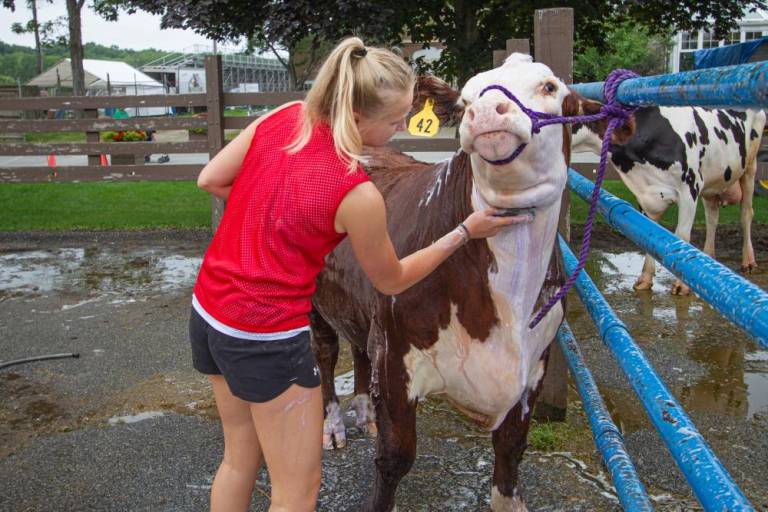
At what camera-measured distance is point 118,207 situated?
11.0 metres

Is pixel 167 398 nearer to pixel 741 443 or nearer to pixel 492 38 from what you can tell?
pixel 741 443

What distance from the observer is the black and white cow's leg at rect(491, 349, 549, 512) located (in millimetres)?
2678

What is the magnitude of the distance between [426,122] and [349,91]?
0.90 m

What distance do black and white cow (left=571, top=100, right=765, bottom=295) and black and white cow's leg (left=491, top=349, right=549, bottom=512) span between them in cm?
370

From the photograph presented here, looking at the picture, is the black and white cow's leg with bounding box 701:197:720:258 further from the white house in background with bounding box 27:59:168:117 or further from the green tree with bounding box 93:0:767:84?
the white house in background with bounding box 27:59:168:117

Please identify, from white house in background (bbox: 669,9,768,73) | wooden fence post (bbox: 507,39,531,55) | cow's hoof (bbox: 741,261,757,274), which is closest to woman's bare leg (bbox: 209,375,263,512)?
wooden fence post (bbox: 507,39,531,55)

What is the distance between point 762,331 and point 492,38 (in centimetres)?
848

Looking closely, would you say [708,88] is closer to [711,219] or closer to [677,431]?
[677,431]

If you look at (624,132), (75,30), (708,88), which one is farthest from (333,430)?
(75,30)

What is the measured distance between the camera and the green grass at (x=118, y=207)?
957 cm

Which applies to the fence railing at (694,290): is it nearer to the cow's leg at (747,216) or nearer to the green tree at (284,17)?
the cow's leg at (747,216)

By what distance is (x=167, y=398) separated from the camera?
13.7 ft

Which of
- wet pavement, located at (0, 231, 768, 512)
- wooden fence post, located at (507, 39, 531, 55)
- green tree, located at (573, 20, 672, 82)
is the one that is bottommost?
wet pavement, located at (0, 231, 768, 512)

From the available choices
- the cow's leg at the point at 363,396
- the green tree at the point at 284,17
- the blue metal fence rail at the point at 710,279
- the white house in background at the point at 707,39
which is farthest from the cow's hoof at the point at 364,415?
the white house in background at the point at 707,39
